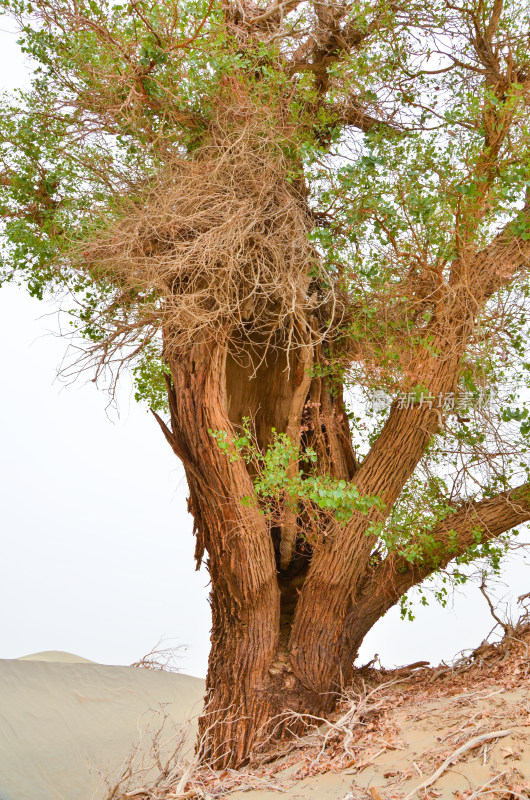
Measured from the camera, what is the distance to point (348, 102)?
6.31 meters

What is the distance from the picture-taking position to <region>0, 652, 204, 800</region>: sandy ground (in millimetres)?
6996

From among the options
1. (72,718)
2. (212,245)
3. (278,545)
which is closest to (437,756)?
(278,545)

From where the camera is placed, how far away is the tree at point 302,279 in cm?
563

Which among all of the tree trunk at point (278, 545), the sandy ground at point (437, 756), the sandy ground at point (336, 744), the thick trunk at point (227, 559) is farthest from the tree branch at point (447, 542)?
the sandy ground at point (437, 756)

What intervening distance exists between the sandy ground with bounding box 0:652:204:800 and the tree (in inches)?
69.8

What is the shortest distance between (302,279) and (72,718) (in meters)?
5.48

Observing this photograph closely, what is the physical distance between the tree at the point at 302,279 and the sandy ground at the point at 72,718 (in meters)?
1.77

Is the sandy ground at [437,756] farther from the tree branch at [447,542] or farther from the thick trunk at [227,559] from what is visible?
the tree branch at [447,542]

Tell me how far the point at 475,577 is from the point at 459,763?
272 centimetres

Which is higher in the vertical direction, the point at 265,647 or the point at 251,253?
the point at 251,253

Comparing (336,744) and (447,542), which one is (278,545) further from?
(336,744)

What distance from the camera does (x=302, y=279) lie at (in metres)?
5.78

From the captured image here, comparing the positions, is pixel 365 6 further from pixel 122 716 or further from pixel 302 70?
pixel 122 716

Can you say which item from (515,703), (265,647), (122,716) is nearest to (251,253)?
(265,647)
